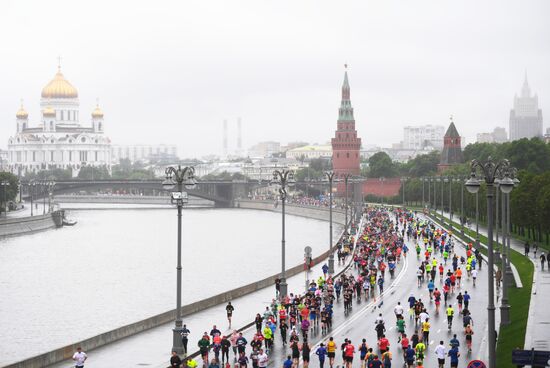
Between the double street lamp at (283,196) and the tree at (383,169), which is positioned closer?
the double street lamp at (283,196)

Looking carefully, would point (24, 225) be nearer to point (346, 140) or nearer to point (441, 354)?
point (441, 354)

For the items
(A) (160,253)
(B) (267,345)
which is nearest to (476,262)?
(B) (267,345)

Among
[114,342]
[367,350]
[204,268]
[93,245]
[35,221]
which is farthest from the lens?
[35,221]

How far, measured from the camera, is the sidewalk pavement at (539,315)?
2362 centimetres

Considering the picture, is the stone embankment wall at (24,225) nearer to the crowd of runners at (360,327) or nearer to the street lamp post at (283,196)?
the crowd of runners at (360,327)

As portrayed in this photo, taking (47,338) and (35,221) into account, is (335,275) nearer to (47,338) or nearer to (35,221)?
(47,338)

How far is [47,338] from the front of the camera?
34.7 meters

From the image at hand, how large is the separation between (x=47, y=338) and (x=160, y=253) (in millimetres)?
34909

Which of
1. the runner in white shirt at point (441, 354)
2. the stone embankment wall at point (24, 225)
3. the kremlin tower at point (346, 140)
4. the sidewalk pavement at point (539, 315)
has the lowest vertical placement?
the stone embankment wall at point (24, 225)

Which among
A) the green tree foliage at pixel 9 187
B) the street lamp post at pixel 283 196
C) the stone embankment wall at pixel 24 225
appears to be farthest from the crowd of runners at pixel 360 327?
the green tree foliage at pixel 9 187

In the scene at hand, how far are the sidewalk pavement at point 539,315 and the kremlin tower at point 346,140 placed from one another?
12182 centimetres

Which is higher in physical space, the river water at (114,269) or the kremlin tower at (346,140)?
the kremlin tower at (346,140)

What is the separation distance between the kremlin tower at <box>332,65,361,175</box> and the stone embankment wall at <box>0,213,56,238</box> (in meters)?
69.9

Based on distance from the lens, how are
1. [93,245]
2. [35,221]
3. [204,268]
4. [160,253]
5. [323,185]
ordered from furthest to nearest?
[323,185]
[35,221]
[93,245]
[160,253]
[204,268]
